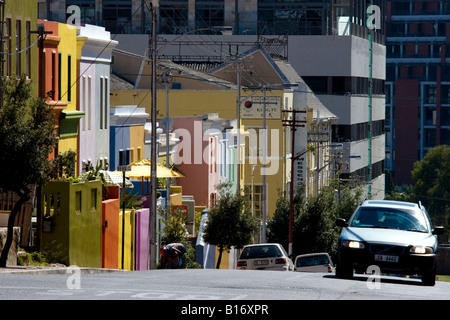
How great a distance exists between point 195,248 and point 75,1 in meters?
65.8

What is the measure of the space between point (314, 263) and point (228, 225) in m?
7.47

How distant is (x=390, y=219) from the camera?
2388 centimetres

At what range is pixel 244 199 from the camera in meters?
54.8

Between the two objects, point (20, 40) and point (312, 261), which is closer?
point (20, 40)

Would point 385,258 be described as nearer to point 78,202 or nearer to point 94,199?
point 78,202

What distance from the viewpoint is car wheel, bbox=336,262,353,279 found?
22.9m

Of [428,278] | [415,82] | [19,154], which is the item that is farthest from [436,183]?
[428,278]

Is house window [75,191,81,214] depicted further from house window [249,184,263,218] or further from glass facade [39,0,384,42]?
glass facade [39,0,384,42]

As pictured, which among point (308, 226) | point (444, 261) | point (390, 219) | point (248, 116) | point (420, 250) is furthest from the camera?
point (444, 261)

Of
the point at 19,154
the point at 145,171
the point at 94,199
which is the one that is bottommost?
the point at 94,199

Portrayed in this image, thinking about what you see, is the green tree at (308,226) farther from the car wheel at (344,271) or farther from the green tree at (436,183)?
the green tree at (436,183)

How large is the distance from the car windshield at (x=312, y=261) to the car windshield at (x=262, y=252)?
13.3ft
